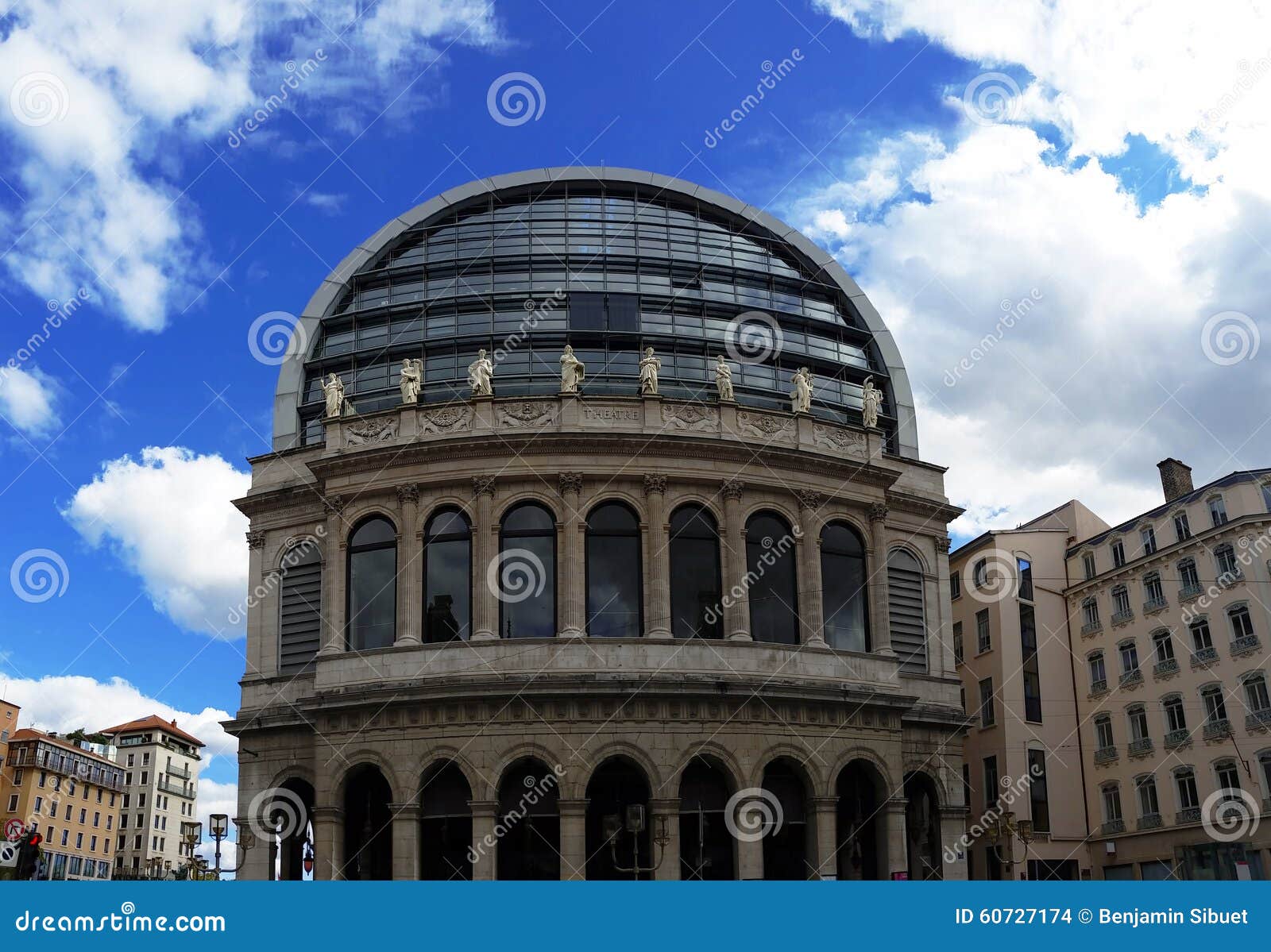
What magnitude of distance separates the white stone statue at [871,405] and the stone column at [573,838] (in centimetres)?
1640

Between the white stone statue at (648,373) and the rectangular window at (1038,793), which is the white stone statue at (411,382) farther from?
the rectangular window at (1038,793)

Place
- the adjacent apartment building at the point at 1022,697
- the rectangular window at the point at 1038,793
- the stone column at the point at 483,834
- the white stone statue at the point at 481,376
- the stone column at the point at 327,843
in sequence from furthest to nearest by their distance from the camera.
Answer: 1. the rectangular window at the point at 1038,793
2. the adjacent apartment building at the point at 1022,697
3. the white stone statue at the point at 481,376
4. the stone column at the point at 327,843
5. the stone column at the point at 483,834

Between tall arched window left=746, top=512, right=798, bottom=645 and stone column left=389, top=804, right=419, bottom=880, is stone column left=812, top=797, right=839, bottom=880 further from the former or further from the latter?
stone column left=389, top=804, right=419, bottom=880

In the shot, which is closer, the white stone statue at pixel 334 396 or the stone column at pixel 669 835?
the stone column at pixel 669 835

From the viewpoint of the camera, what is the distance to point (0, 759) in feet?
354

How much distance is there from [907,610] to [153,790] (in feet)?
382

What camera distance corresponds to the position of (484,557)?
39.1m

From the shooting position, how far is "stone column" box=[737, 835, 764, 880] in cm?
3703

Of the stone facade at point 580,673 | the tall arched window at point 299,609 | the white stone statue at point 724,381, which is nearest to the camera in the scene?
the stone facade at point 580,673

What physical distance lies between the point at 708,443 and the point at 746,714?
8530mm

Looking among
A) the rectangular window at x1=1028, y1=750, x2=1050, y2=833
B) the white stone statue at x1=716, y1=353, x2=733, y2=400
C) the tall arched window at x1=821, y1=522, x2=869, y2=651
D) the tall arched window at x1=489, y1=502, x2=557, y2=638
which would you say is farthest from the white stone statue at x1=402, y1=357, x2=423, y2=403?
the rectangular window at x1=1028, y1=750, x2=1050, y2=833

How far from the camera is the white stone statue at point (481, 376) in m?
41.3

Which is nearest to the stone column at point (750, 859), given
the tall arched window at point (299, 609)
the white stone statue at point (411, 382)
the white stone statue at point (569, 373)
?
the white stone statue at point (569, 373)

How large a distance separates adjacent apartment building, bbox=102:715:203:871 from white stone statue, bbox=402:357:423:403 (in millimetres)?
107817
